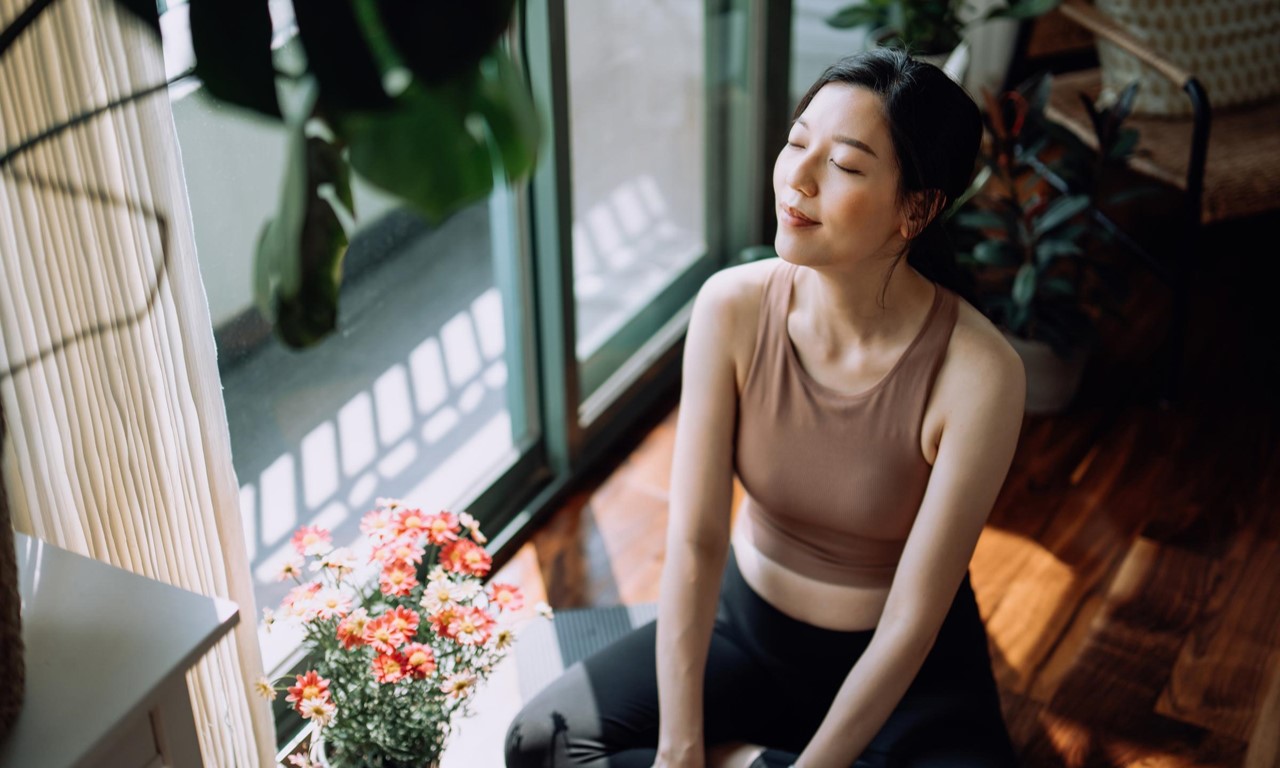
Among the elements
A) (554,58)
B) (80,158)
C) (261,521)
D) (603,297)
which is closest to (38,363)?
(80,158)

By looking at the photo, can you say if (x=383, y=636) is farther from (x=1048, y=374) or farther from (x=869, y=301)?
(x=1048, y=374)

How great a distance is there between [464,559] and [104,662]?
0.59m

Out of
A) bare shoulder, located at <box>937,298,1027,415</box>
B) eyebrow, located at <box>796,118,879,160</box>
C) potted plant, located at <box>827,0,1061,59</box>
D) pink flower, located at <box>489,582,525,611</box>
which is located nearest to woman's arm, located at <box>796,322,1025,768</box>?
bare shoulder, located at <box>937,298,1027,415</box>

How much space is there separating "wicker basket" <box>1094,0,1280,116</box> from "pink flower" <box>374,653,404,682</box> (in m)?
2.17

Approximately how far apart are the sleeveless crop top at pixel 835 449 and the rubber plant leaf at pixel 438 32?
0.89 meters

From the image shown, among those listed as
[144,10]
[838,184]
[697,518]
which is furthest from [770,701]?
[144,10]

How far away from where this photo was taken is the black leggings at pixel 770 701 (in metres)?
1.58

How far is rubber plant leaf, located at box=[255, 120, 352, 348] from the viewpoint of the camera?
741 millimetres

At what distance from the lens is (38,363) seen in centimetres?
121

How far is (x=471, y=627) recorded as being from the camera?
4.96 ft

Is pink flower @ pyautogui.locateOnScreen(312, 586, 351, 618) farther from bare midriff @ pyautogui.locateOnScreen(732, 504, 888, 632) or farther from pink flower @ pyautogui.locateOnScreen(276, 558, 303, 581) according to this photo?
bare midriff @ pyautogui.locateOnScreen(732, 504, 888, 632)

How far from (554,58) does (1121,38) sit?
1.27 metres

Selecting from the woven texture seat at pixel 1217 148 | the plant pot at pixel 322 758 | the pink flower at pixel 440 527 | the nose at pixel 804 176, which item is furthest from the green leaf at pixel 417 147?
the woven texture seat at pixel 1217 148

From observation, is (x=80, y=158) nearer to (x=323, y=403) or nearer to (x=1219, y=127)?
(x=323, y=403)
